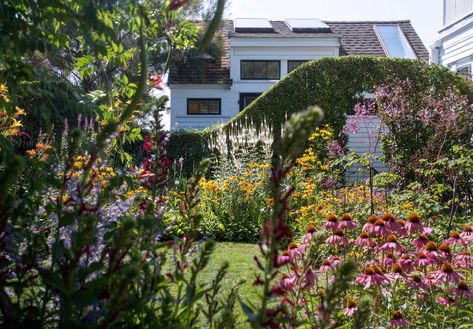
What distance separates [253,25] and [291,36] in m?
1.81

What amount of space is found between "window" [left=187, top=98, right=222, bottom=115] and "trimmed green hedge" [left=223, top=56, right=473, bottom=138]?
27.1ft

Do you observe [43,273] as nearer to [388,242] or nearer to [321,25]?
[388,242]

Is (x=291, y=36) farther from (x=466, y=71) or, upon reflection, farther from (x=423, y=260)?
(x=423, y=260)

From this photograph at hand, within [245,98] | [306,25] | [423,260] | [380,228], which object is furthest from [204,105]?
[423,260]

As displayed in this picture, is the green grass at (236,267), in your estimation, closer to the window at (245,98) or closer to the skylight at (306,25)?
the window at (245,98)

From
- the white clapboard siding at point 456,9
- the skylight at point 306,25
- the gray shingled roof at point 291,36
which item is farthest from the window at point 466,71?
the skylight at point 306,25

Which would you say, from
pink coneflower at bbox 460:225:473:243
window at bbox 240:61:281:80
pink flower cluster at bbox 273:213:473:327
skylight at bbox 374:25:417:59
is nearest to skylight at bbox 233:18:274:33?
window at bbox 240:61:281:80

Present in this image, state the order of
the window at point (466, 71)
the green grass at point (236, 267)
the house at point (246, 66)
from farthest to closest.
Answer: the house at point (246, 66) < the window at point (466, 71) < the green grass at point (236, 267)

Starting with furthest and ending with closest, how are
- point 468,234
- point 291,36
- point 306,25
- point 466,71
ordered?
point 306,25
point 291,36
point 466,71
point 468,234

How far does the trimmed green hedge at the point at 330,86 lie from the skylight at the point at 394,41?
355 inches

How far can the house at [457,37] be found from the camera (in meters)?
12.4

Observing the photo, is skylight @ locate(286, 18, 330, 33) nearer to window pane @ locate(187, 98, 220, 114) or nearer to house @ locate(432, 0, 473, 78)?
window pane @ locate(187, 98, 220, 114)

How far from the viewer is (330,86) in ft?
40.3

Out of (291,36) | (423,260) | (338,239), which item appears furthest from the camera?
(291,36)
